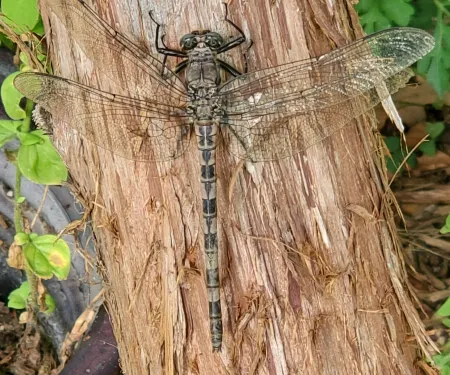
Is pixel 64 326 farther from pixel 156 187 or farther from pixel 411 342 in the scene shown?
pixel 411 342

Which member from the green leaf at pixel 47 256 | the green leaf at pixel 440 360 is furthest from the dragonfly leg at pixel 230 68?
the green leaf at pixel 440 360

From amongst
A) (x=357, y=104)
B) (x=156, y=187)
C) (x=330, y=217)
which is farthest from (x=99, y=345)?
(x=357, y=104)

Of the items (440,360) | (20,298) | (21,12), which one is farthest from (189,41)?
(20,298)

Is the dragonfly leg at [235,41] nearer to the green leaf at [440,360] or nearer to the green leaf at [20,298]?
the green leaf at [440,360]

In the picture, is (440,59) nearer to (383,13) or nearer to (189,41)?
(383,13)

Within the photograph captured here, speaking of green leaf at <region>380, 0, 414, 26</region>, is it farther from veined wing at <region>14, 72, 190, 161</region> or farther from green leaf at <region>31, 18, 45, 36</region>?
green leaf at <region>31, 18, 45, 36</region>
